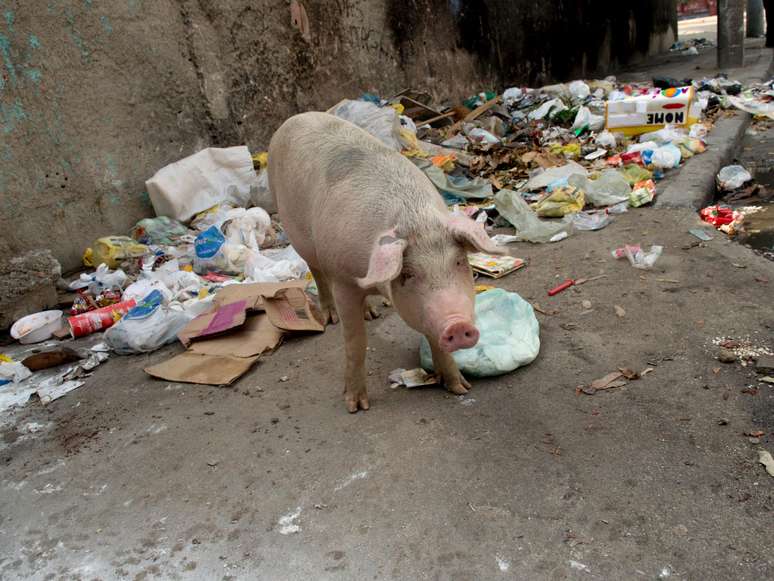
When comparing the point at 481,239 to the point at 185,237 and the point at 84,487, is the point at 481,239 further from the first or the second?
the point at 185,237

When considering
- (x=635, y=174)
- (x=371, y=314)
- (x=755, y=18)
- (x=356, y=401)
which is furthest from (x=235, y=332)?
(x=755, y=18)

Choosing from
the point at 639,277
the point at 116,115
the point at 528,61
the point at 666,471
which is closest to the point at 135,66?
the point at 116,115

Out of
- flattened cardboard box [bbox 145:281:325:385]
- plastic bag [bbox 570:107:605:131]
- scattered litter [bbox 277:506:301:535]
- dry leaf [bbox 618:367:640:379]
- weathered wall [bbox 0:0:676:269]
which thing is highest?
weathered wall [bbox 0:0:676:269]

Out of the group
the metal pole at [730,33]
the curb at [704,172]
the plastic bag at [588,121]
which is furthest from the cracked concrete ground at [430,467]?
the metal pole at [730,33]

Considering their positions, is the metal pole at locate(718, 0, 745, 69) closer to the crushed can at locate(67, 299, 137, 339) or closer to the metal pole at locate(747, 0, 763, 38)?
the metal pole at locate(747, 0, 763, 38)

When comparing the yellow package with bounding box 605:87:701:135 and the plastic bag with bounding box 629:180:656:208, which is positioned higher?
the yellow package with bounding box 605:87:701:135

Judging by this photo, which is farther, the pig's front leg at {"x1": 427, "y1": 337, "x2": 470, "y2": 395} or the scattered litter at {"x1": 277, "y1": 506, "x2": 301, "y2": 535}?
the pig's front leg at {"x1": 427, "y1": 337, "x2": 470, "y2": 395}

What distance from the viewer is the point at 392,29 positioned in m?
8.61

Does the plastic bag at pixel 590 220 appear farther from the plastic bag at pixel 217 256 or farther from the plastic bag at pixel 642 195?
the plastic bag at pixel 217 256

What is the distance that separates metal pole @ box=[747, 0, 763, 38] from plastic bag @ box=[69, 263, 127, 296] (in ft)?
68.7

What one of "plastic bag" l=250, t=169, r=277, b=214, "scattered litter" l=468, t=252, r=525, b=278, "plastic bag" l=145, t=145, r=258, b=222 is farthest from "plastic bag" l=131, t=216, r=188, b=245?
"scattered litter" l=468, t=252, r=525, b=278

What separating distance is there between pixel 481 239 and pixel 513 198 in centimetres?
317

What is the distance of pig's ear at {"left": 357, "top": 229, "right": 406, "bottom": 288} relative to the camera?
2.06 m

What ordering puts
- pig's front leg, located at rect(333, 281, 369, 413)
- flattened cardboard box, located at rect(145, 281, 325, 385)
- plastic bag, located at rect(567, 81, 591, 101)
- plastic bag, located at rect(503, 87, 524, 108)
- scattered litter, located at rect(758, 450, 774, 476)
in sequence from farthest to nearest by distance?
plastic bag, located at rect(503, 87, 524, 108) → plastic bag, located at rect(567, 81, 591, 101) → flattened cardboard box, located at rect(145, 281, 325, 385) → pig's front leg, located at rect(333, 281, 369, 413) → scattered litter, located at rect(758, 450, 774, 476)
